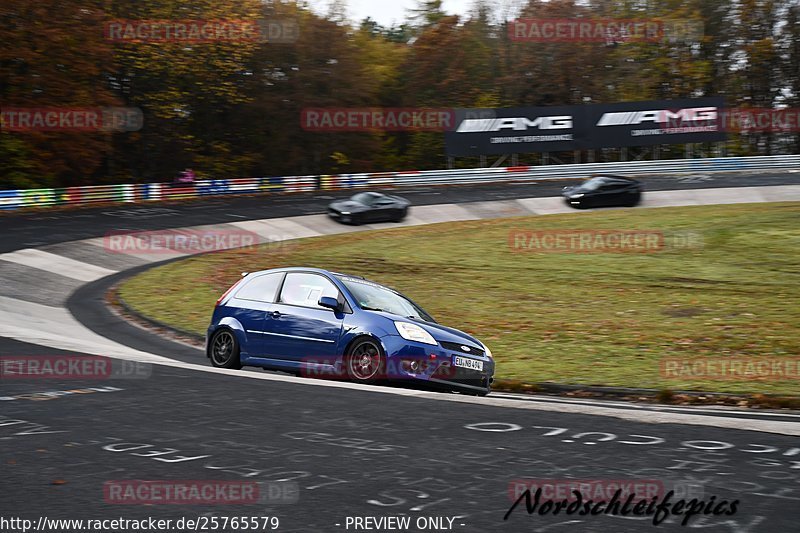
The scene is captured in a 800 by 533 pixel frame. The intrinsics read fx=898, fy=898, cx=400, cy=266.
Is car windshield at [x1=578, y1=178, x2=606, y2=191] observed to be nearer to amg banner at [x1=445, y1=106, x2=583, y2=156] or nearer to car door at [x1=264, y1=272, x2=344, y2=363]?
amg banner at [x1=445, y1=106, x2=583, y2=156]

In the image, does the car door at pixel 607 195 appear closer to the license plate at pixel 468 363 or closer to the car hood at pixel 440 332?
the car hood at pixel 440 332

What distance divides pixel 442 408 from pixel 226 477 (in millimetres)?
2770

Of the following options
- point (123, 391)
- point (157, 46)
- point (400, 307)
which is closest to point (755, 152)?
point (157, 46)

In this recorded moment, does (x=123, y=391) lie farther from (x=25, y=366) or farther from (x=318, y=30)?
(x=318, y=30)

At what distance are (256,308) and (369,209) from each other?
24431 mm

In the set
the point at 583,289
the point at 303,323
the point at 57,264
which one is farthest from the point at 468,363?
the point at 57,264

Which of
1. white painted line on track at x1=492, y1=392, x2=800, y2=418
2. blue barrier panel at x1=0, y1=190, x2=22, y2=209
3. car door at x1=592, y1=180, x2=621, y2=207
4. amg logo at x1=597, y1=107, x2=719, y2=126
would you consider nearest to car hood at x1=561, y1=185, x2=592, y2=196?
car door at x1=592, y1=180, x2=621, y2=207

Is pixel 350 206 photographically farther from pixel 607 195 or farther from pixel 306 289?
pixel 306 289

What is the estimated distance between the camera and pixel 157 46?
1897 inches

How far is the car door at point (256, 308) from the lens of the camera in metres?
11.6

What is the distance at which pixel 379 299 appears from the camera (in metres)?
11.3

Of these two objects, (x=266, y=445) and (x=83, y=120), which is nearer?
(x=266, y=445)

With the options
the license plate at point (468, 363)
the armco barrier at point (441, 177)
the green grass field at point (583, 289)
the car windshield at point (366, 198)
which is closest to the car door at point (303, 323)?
the license plate at point (468, 363)

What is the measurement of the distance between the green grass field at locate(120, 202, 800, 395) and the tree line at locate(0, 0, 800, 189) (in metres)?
20.1
